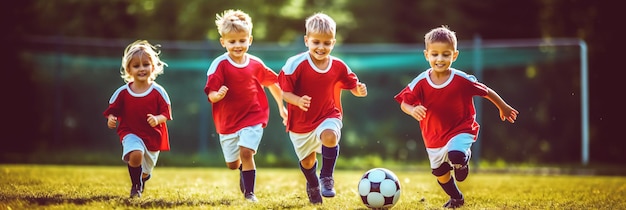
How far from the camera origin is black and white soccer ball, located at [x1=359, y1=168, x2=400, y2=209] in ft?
21.3

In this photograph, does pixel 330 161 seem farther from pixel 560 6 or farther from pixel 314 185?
pixel 560 6

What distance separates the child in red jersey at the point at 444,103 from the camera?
686cm

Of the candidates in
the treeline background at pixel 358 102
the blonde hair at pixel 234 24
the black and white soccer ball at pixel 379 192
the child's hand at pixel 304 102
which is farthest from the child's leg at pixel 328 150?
the treeline background at pixel 358 102

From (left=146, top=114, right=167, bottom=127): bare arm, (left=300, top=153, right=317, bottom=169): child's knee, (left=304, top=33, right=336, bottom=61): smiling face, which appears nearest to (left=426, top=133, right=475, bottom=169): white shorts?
(left=300, top=153, right=317, bottom=169): child's knee

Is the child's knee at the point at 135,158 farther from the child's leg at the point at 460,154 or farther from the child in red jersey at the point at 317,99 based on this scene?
the child's leg at the point at 460,154

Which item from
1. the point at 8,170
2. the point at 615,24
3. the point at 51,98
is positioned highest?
the point at 615,24

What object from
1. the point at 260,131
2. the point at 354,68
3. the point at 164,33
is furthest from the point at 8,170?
the point at 164,33

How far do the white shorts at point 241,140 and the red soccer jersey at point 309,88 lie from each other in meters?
0.37

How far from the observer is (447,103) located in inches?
272

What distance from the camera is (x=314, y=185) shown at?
7016mm

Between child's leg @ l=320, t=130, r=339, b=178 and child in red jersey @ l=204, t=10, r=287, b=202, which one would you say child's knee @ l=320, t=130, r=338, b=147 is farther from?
child in red jersey @ l=204, t=10, r=287, b=202

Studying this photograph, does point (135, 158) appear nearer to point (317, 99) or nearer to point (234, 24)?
point (234, 24)

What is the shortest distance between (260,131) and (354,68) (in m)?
7.80

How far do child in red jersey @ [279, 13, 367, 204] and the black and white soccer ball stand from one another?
1.66 feet
